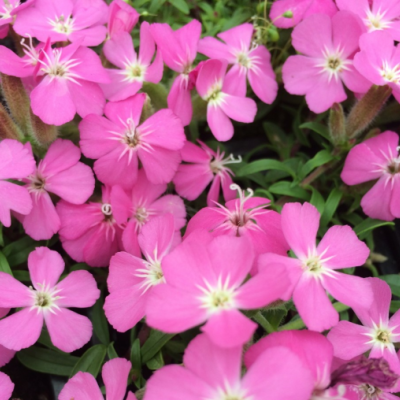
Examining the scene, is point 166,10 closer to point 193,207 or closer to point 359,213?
point 193,207

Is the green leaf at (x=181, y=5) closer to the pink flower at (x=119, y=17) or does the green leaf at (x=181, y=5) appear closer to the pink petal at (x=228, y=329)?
the pink flower at (x=119, y=17)

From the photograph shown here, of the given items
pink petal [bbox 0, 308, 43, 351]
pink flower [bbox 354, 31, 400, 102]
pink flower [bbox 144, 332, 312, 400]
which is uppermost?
pink flower [bbox 354, 31, 400, 102]

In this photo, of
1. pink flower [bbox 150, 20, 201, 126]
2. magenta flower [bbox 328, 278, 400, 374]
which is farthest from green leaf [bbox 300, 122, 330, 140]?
magenta flower [bbox 328, 278, 400, 374]

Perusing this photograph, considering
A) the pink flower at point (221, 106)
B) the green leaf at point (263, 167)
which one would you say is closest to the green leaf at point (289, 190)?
the green leaf at point (263, 167)

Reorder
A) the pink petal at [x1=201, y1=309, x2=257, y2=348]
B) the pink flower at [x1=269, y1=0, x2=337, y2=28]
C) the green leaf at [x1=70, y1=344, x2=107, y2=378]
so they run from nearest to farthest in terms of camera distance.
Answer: the pink petal at [x1=201, y1=309, x2=257, y2=348]
the green leaf at [x1=70, y1=344, x2=107, y2=378]
the pink flower at [x1=269, y1=0, x2=337, y2=28]

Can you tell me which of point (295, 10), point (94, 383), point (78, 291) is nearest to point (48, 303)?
point (78, 291)

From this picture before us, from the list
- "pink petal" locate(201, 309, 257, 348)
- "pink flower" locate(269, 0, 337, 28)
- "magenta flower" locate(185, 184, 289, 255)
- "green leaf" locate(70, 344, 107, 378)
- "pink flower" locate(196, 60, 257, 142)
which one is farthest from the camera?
"pink flower" locate(269, 0, 337, 28)

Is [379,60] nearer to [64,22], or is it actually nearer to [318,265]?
[318,265]

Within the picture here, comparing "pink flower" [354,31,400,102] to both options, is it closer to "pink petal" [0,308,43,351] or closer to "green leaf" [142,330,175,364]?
"green leaf" [142,330,175,364]
